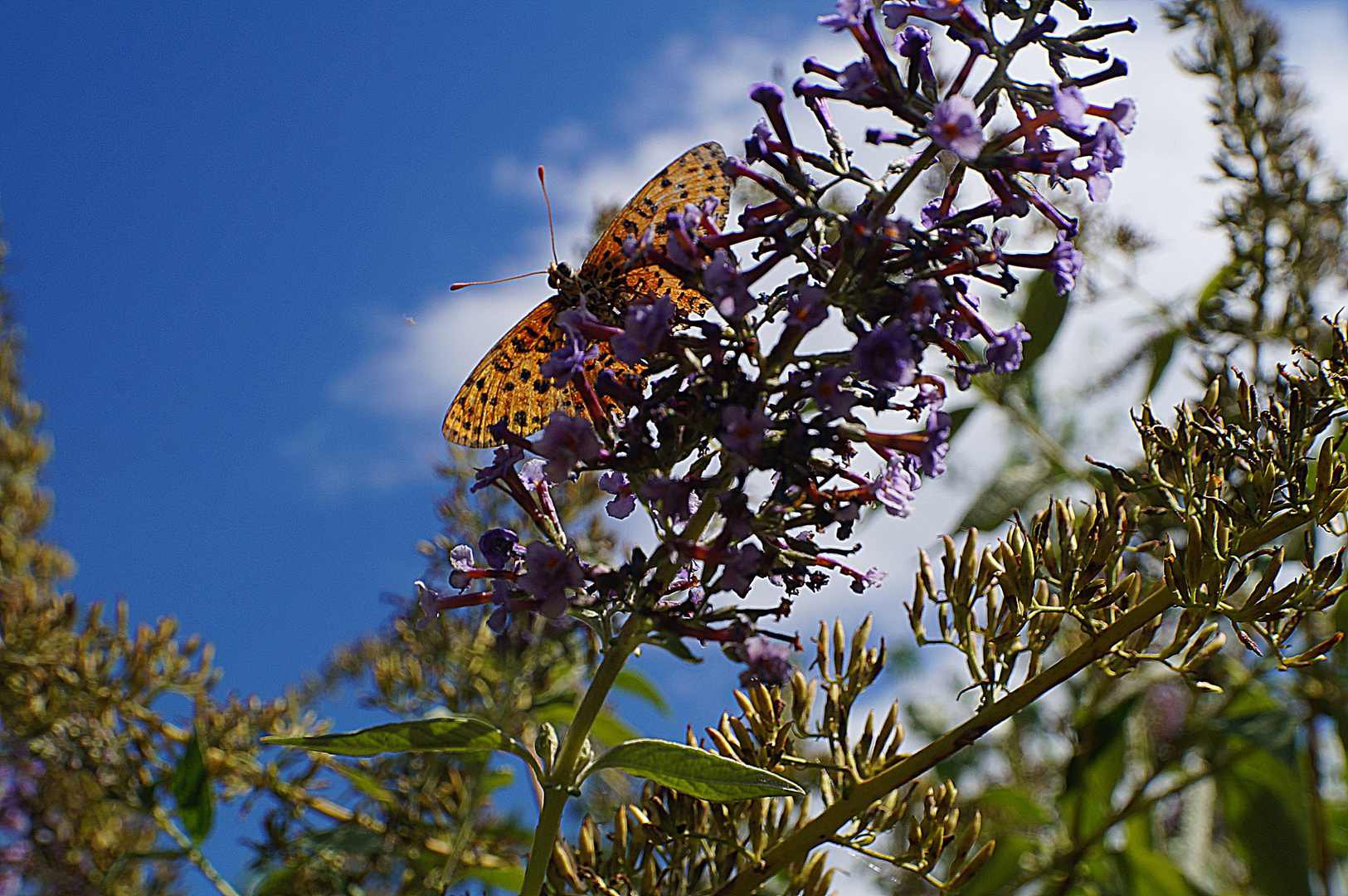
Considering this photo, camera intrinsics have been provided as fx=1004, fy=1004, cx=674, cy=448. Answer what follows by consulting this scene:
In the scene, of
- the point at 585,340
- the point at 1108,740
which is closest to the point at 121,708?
the point at 585,340

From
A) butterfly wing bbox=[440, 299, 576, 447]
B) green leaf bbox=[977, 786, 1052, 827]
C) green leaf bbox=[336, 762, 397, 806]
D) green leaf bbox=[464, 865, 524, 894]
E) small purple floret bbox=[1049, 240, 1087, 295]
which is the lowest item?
green leaf bbox=[977, 786, 1052, 827]

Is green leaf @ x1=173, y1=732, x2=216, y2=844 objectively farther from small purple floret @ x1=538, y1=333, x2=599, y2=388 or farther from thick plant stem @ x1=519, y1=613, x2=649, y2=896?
small purple floret @ x1=538, y1=333, x2=599, y2=388

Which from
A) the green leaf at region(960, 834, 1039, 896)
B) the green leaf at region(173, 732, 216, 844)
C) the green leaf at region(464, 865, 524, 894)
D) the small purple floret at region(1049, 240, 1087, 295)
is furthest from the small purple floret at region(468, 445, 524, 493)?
the green leaf at region(960, 834, 1039, 896)

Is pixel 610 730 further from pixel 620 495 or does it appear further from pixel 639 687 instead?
pixel 620 495

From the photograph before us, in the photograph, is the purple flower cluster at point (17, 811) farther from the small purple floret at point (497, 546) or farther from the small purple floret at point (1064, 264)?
the small purple floret at point (1064, 264)

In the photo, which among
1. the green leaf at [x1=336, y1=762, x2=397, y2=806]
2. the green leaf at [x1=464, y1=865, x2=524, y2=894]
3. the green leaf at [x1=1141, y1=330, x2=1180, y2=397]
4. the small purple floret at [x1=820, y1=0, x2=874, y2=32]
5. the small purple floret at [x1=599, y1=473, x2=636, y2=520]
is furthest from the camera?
the green leaf at [x1=1141, y1=330, x2=1180, y2=397]

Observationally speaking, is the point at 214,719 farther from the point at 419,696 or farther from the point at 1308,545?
the point at 1308,545

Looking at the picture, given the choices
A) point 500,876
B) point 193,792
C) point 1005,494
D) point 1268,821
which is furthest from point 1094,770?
point 193,792
